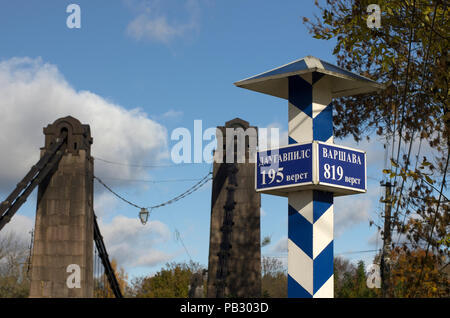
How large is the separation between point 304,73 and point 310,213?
2.07m

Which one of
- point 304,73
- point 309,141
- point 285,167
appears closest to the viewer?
point 309,141

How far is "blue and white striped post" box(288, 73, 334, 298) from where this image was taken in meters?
8.98

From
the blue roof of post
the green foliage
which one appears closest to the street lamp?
the green foliage

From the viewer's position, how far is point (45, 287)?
1547 inches

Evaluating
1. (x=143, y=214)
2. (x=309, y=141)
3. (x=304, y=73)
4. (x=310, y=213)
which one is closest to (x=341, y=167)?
(x=309, y=141)

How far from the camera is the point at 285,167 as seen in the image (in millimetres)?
9219

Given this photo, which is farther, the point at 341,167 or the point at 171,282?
the point at 171,282

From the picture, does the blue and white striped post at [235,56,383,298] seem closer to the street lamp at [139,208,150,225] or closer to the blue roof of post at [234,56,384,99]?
the blue roof of post at [234,56,384,99]

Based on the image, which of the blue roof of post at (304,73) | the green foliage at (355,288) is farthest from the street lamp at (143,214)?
the blue roof of post at (304,73)

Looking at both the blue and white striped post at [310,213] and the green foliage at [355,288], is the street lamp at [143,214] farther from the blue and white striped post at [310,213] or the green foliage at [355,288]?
the blue and white striped post at [310,213]

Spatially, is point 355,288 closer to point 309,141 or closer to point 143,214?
point 143,214

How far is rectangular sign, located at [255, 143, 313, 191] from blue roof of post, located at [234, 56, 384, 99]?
3.67 feet

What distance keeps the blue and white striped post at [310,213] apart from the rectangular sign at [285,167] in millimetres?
298
